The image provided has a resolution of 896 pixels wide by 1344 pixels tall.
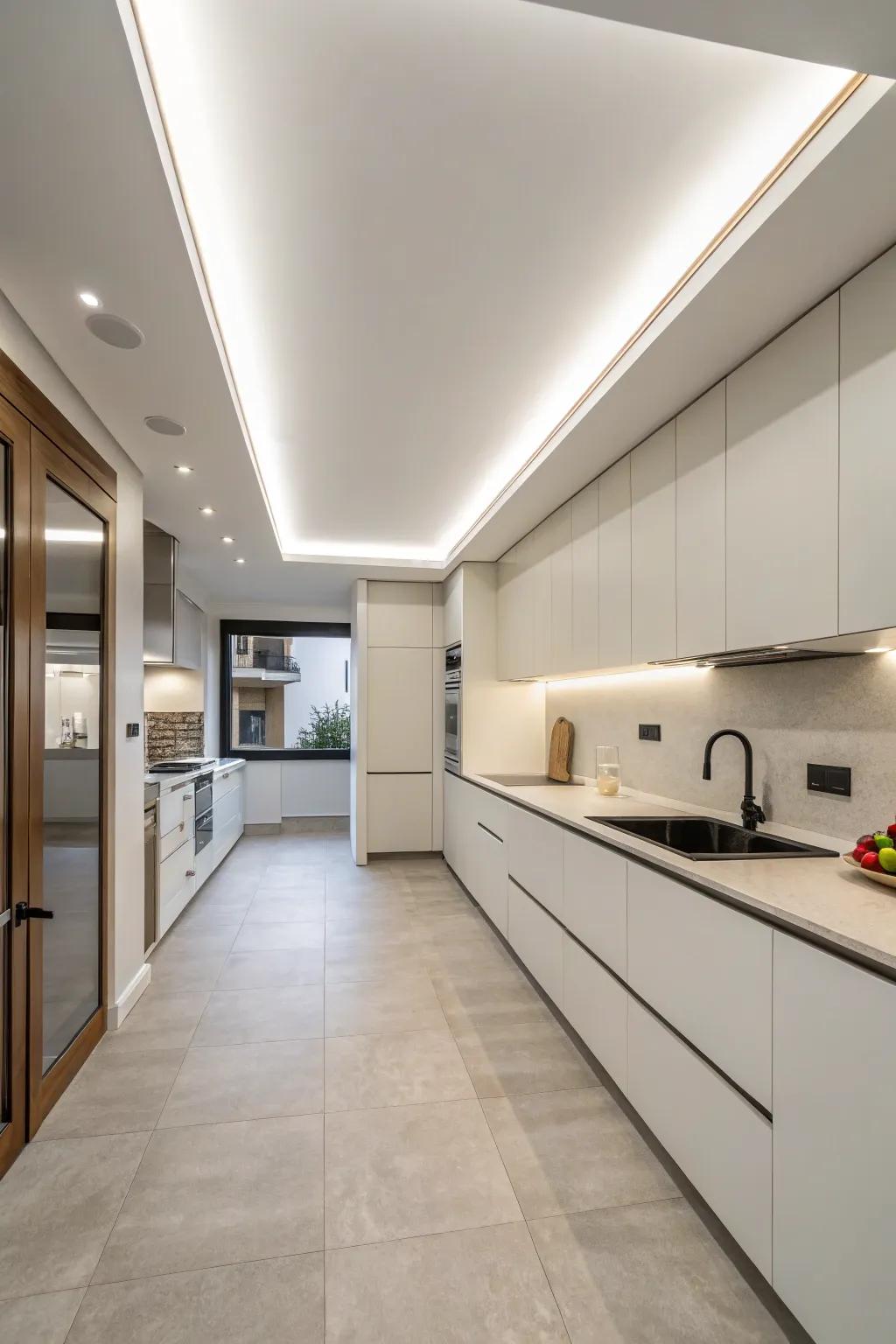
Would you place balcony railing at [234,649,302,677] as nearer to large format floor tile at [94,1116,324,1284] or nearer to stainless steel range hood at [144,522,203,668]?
stainless steel range hood at [144,522,203,668]

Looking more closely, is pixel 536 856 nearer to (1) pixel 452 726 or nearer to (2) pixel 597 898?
(2) pixel 597 898

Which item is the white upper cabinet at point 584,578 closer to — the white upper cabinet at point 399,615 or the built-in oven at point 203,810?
the white upper cabinet at point 399,615

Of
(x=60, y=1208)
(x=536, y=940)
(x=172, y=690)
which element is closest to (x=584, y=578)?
(x=536, y=940)

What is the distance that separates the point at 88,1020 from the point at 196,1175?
95 centimetres

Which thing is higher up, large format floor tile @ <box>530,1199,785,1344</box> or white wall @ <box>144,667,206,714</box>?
white wall @ <box>144,667,206,714</box>

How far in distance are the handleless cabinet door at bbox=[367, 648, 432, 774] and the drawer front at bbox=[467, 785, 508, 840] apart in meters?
1.12

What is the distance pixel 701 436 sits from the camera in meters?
2.27

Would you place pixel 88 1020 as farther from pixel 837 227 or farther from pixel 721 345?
pixel 837 227

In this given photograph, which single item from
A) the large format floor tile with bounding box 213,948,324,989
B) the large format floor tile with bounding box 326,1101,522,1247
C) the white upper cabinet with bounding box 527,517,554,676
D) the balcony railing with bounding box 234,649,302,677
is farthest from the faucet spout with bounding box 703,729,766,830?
the balcony railing with bounding box 234,649,302,677

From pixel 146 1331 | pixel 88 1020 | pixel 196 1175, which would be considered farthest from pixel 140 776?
pixel 146 1331

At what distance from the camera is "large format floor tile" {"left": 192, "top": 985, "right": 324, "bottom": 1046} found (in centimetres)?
269

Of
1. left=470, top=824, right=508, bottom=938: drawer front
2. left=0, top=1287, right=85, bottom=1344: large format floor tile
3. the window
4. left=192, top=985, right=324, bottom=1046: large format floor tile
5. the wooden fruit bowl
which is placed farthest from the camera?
the window

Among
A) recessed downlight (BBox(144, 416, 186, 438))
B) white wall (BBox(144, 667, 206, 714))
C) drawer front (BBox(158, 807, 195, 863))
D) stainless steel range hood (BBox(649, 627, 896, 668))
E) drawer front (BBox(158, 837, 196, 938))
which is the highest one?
recessed downlight (BBox(144, 416, 186, 438))

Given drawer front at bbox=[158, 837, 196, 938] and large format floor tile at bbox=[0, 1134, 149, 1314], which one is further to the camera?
drawer front at bbox=[158, 837, 196, 938]
